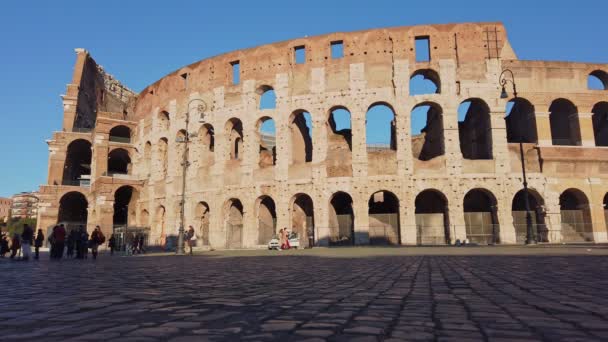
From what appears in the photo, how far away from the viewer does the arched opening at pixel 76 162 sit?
3719 cm

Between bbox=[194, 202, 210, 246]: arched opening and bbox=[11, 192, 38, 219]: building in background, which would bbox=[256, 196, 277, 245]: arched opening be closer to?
bbox=[194, 202, 210, 246]: arched opening

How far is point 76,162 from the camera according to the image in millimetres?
41219

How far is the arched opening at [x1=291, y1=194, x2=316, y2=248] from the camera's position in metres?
25.2

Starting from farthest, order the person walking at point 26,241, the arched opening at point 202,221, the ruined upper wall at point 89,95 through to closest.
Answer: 1. the ruined upper wall at point 89,95
2. the arched opening at point 202,221
3. the person walking at point 26,241

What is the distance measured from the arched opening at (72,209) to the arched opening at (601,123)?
39.8 m

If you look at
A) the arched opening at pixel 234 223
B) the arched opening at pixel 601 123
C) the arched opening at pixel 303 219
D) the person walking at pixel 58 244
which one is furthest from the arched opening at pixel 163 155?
the arched opening at pixel 601 123

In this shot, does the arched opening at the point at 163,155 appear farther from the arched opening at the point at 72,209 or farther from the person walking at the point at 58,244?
the person walking at the point at 58,244

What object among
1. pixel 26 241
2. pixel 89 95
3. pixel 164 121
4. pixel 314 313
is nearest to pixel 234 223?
pixel 164 121

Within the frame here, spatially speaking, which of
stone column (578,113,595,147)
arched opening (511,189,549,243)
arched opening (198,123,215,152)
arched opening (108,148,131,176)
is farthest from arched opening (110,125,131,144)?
stone column (578,113,595,147)

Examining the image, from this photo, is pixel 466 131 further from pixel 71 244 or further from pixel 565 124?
pixel 71 244

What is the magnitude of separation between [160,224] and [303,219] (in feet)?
40.6

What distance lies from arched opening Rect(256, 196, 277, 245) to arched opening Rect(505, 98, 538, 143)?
16.5 meters

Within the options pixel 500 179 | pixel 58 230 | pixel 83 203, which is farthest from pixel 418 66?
pixel 83 203

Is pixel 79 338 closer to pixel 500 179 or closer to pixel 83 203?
pixel 500 179
